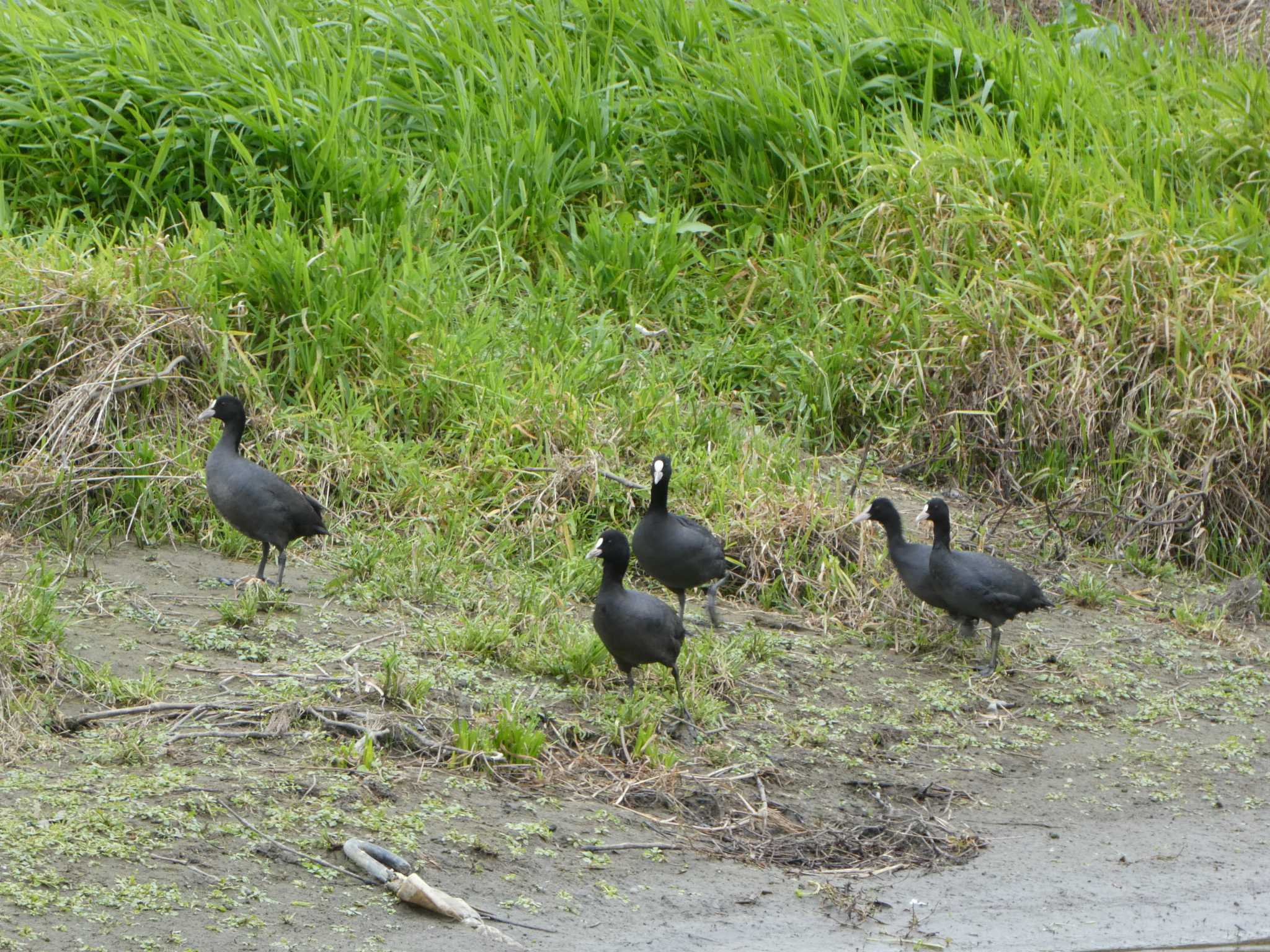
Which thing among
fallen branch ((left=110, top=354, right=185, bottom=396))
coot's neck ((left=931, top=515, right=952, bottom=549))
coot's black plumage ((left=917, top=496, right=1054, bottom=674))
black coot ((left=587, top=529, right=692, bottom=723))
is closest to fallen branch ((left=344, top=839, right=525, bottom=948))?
black coot ((left=587, top=529, right=692, bottom=723))

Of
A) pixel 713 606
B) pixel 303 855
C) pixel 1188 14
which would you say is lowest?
pixel 303 855

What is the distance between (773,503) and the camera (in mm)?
7695

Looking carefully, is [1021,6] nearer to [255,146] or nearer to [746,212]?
[746,212]

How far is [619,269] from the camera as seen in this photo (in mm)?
9164

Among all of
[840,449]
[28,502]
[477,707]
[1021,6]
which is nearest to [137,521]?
[28,502]

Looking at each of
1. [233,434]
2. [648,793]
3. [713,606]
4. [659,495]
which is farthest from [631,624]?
[233,434]

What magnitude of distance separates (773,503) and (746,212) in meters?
2.74

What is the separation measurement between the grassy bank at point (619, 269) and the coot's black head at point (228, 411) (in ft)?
1.38

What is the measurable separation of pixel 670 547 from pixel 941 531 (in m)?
1.23

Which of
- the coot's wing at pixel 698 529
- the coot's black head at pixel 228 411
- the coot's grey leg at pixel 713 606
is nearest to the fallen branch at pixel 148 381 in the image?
the coot's black head at pixel 228 411

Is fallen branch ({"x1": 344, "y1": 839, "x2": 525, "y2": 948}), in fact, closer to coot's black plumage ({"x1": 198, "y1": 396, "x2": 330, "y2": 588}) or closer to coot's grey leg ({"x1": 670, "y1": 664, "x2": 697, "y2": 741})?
coot's grey leg ({"x1": 670, "y1": 664, "x2": 697, "y2": 741})

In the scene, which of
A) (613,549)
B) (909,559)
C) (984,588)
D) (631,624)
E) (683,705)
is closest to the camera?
(631,624)

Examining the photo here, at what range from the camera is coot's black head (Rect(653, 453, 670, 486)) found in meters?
7.03

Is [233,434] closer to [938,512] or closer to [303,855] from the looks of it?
[303,855]
